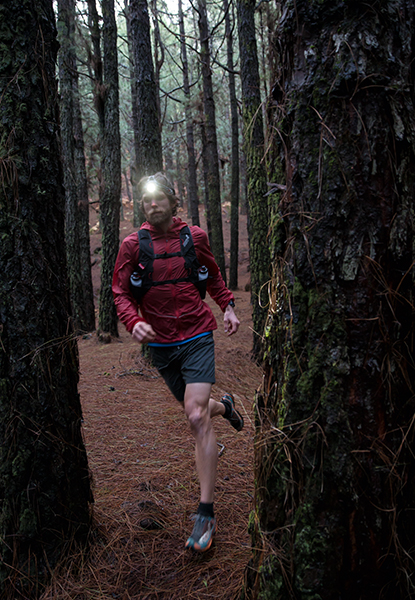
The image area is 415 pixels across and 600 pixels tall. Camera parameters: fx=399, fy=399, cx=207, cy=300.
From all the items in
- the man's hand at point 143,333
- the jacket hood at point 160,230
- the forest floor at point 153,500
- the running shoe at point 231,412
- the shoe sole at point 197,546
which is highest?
the jacket hood at point 160,230

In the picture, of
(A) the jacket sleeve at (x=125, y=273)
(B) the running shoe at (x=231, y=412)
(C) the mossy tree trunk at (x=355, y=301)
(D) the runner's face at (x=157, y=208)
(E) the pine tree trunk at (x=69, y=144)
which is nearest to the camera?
(C) the mossy tree trunk at (x=355, y=301)

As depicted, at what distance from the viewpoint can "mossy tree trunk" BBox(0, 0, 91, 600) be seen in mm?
2213

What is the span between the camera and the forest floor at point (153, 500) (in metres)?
2.26

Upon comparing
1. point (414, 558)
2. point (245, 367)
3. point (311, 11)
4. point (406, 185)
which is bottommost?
Answer: point (245, 367)

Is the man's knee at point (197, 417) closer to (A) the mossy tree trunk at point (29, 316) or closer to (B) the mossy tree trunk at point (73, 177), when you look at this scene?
(A) the mossy tree trunk at point (29, 316)

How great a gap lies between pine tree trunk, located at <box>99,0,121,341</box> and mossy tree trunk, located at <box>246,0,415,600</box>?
25.8 feet

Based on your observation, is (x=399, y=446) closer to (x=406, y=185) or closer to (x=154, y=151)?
(x=406, y=185)

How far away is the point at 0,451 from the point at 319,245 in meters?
2.02

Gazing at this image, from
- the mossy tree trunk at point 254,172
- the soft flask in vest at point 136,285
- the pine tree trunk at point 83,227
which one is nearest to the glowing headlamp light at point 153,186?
the soft flask in vest at point 136,285

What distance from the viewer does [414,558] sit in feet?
4.84

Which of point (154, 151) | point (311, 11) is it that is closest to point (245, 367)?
point (154, 151)

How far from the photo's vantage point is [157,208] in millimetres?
3113

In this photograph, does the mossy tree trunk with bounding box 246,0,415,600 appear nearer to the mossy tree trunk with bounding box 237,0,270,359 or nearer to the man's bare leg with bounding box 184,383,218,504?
the man's bare leg with bounding box 184,383,218,504

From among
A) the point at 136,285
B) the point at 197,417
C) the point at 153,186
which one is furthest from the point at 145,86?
the point at 197,417
